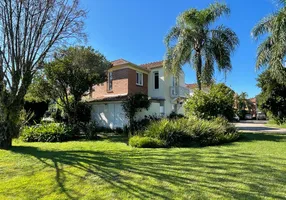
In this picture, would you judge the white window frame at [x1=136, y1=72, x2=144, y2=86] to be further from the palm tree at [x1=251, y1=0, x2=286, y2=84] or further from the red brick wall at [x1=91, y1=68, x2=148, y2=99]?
the palm tree at [x1=251, y1=0, x2=286, y2=84]

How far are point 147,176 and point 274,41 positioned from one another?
11.7 metres

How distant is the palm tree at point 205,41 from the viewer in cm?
1661

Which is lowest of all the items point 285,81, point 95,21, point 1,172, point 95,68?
point 1,172

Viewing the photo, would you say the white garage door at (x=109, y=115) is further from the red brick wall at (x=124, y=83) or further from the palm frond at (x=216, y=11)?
the palm frond at (x=216, y=11)

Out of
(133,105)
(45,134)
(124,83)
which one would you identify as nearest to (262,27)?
(133,105)

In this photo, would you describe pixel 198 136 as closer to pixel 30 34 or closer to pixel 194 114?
pixel 194 114

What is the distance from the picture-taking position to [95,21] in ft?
47.9

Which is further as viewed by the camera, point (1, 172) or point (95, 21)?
point (95, 21)

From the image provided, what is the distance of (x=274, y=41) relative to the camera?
484 inches

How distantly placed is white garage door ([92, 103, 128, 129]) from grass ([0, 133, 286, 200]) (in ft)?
36.0

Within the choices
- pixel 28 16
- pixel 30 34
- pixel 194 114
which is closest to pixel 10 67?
pixel 30 34

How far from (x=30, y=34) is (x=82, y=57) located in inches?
221

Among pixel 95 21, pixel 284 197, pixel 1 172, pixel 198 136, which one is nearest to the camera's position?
pixel 284 197

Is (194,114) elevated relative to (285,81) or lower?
lower
